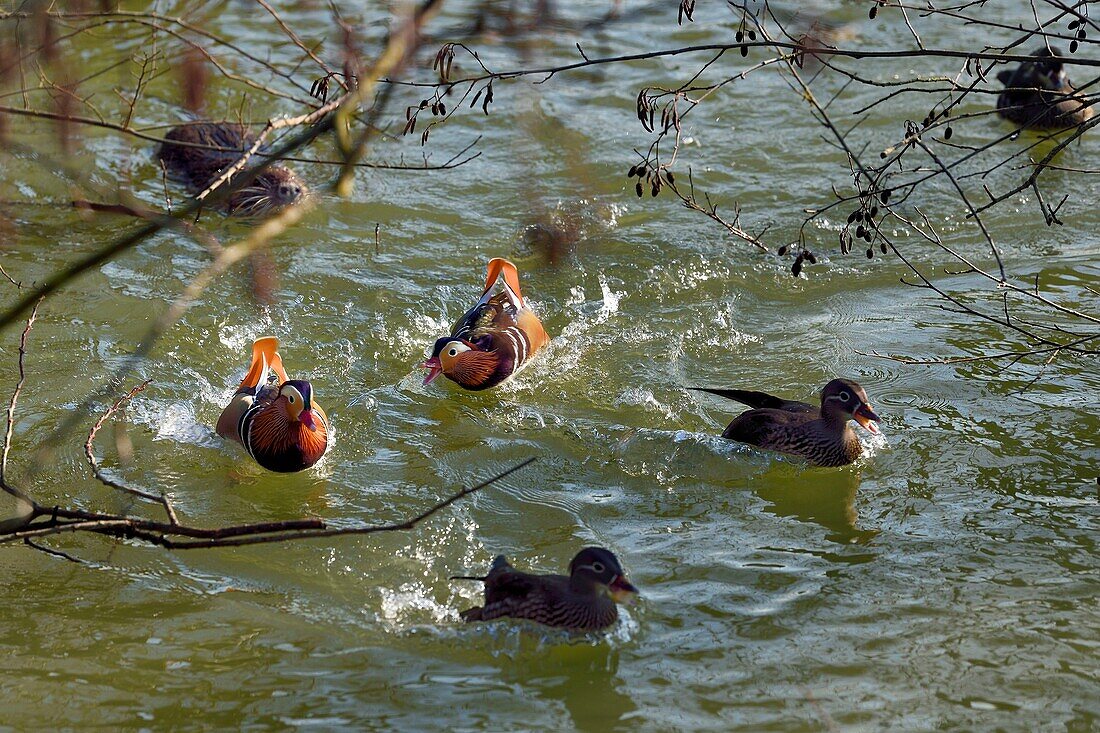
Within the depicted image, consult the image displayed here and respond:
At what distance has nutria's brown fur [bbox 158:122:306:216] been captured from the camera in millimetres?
8828

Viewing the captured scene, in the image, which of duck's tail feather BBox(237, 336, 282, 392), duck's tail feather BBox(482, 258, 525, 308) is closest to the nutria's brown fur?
duck's tail feather BBox(482, 258, 525, 308)

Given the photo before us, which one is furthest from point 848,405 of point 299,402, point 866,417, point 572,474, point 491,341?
point 299,402

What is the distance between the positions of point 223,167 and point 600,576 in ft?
17.4

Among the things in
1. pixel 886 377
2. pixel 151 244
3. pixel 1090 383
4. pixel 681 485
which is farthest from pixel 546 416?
pixel 151 244

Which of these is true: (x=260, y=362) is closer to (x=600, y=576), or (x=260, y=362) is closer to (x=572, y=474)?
(x=572, y=474)

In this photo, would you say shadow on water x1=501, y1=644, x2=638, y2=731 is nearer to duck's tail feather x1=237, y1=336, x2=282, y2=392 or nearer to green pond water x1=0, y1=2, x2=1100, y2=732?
green pond water x1=0, y1=2, x2=1100, y2=732

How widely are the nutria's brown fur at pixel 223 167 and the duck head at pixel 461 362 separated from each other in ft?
8.03

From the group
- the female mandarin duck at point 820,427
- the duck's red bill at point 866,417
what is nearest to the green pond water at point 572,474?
the female mandarin duck at point 820,427

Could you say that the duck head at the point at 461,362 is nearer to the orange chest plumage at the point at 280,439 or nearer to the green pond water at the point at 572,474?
the green pond water at the point at 572,474

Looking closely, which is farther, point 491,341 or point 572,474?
point 491,341

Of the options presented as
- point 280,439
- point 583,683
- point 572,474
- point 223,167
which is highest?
point 223,167

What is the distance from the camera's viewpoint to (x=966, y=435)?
6066mm

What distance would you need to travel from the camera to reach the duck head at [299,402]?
580cm

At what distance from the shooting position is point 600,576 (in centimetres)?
446
